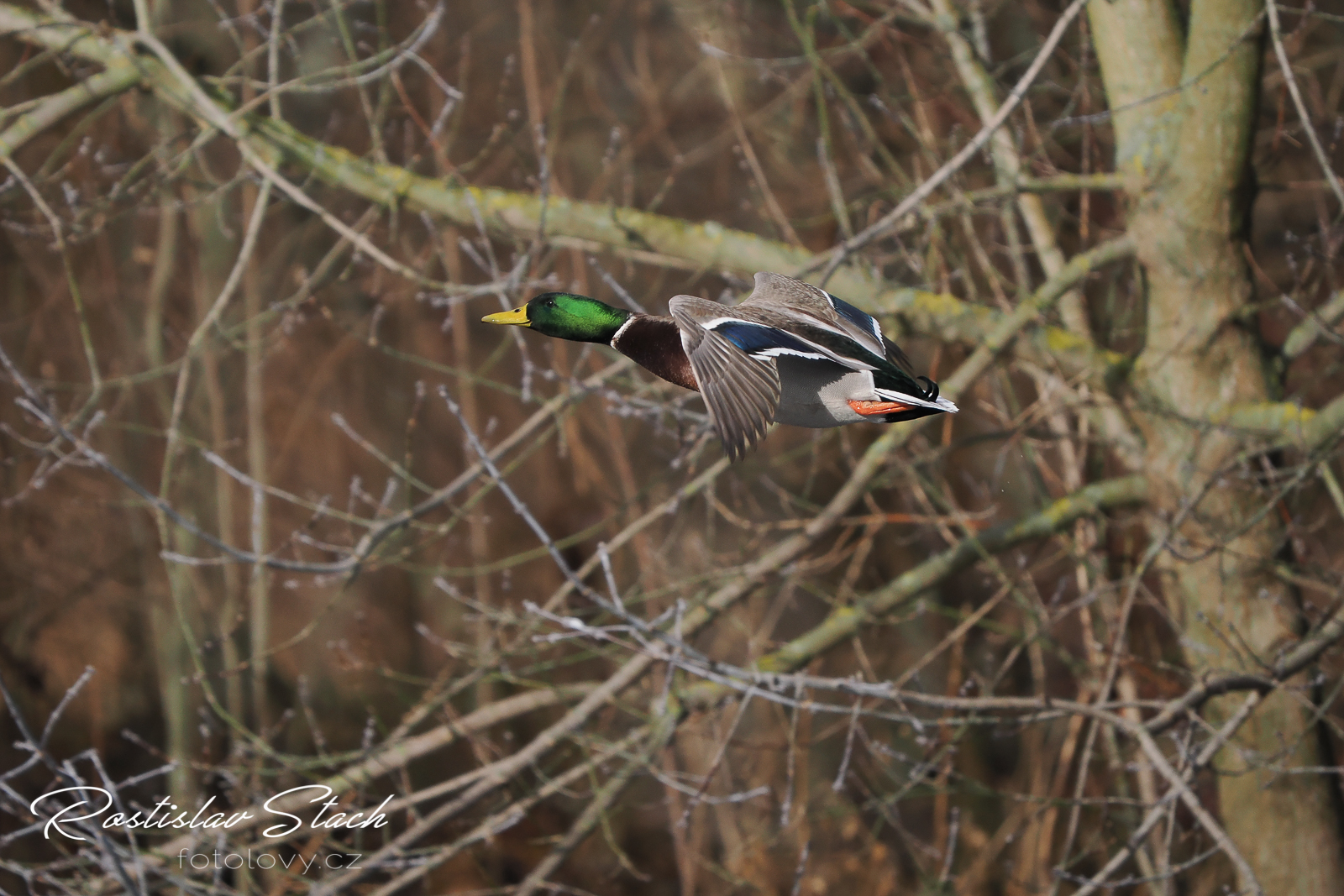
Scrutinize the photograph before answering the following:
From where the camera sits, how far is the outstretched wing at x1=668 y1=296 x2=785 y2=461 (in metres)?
1.53

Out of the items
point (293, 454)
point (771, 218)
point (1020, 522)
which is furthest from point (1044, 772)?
point (293, 454)

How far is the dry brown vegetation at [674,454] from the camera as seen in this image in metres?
3.57

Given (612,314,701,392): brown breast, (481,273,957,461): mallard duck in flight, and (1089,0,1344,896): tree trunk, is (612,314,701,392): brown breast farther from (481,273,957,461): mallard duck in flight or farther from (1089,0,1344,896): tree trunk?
(1089,0,1344,896): tree trunk

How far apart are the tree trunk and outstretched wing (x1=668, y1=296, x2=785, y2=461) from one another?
2342 mm

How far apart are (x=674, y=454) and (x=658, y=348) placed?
12.1ft

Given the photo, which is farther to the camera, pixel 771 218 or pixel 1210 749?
pixel 771 218

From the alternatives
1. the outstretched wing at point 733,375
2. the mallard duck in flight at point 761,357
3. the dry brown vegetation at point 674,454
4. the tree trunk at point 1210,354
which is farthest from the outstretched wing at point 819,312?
the tree trunk at point 1210,354

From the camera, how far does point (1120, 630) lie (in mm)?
3604

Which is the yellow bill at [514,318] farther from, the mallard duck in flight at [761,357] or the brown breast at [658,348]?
the brown breast at [658,348]

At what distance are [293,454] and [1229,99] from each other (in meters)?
6.80

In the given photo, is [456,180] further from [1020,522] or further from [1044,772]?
[1044,772]

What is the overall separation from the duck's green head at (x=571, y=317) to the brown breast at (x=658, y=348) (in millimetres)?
98

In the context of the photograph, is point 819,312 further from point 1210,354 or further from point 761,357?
point 1210,354

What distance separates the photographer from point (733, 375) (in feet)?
5.31
